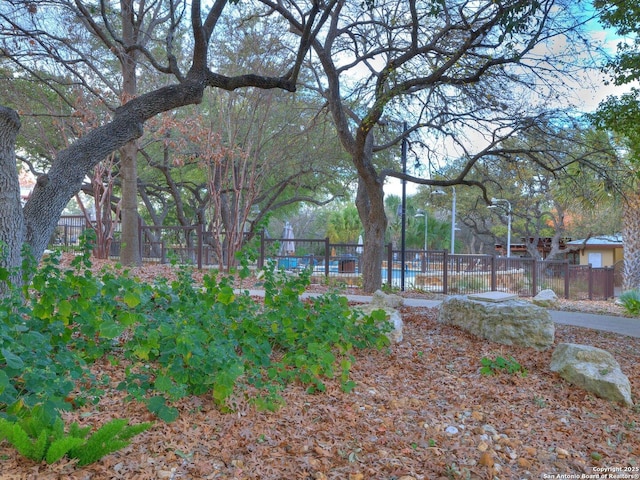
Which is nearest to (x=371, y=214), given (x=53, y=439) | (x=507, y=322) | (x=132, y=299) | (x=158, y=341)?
(x=507, y=322)

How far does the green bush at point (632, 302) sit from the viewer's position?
1036 centimetres

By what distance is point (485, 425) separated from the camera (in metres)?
3.84

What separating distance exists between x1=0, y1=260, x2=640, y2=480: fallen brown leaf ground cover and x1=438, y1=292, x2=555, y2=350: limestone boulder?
0.93 meters

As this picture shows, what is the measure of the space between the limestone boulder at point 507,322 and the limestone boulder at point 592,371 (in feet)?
2.24

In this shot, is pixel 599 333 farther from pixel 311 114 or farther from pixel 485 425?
pixel 311 114

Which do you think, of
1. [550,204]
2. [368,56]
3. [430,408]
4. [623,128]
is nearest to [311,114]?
[368,56]

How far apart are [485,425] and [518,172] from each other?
739 cm

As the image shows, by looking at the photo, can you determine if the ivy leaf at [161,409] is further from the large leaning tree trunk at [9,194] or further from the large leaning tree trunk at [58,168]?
the large leaning tree trunk at [9,194]

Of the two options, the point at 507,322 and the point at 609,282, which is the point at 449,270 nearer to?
the point at 609,282

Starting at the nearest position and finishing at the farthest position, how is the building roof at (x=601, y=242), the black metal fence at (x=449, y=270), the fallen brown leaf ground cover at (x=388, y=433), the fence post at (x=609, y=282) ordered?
the fallen brown leaf ground cover at (x=388, y=433) < the black metal fence at (x=449, y=270) < the fence post at (x=609, y=282) < the building roof at (x=601, y=242)

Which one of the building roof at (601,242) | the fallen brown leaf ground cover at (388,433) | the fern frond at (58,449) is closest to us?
the fern frond at (58,449)

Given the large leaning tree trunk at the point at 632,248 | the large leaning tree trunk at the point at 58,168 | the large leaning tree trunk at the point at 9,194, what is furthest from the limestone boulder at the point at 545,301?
the large leaning tree trunk at the point at 9,194

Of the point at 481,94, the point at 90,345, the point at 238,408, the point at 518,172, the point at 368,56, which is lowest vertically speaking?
the point at 238,408

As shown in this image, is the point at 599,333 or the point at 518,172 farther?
the point at 518,172
